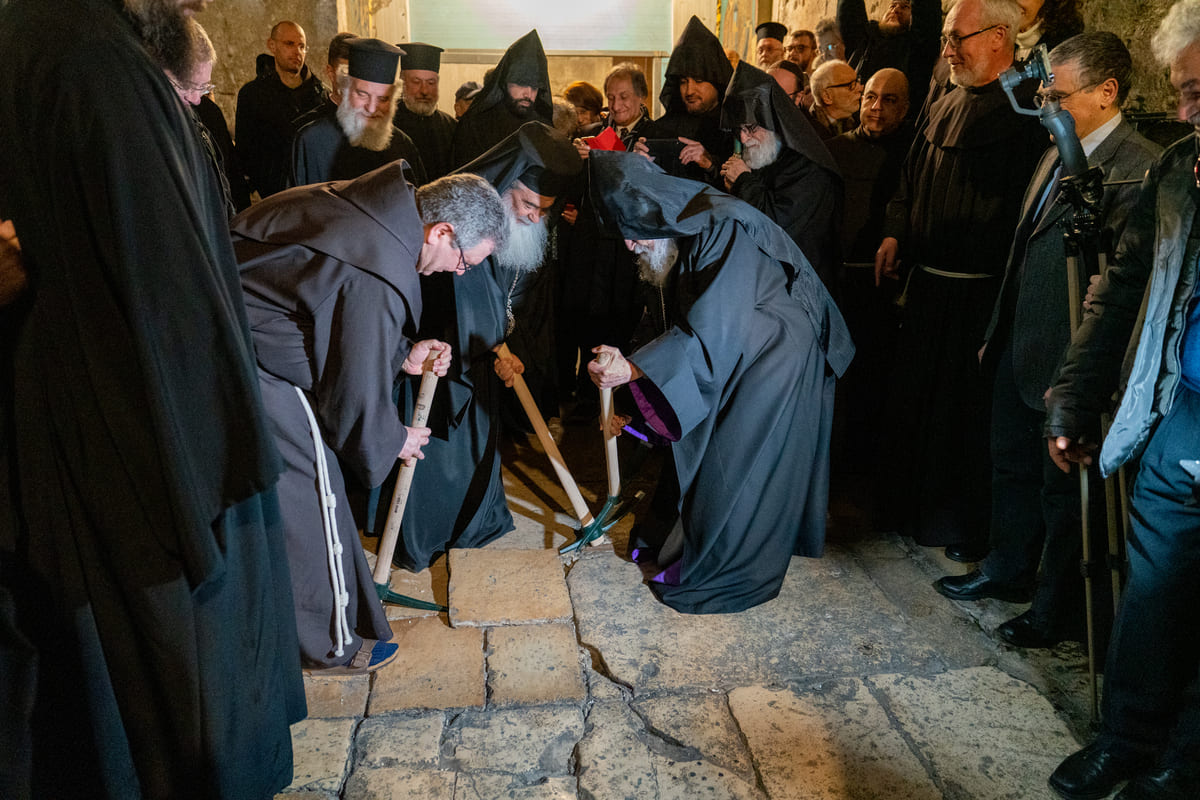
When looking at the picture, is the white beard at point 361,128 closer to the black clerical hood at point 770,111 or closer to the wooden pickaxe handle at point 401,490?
the black clerical hood at point 770,111

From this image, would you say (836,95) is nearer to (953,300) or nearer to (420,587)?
(953,300)

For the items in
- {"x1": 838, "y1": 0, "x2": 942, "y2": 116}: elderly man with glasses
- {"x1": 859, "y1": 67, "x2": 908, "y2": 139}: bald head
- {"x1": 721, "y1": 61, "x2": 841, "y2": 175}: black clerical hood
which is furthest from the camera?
{"x1": 838, "y1": 0, "x2": 942, "y2": 116}: elderly man with glasses

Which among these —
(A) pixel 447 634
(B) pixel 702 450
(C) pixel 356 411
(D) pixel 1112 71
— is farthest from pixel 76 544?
(D) pixel 1112 71

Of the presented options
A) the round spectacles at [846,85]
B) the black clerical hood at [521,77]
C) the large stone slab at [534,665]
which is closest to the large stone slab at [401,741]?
the large stone slab at [534,665]

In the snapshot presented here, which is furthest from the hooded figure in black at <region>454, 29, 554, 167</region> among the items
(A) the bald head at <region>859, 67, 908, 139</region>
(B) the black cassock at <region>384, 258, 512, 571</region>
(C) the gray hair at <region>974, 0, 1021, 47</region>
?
(C) the gray hair at <region>974, 0, 1021, 47</region>

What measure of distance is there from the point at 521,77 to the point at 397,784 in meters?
4.53

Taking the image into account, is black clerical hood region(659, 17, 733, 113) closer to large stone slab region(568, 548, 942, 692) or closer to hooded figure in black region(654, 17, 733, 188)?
hooded figure in black region(654, 17, 733, 188)

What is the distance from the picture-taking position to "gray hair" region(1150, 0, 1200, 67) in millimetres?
2074

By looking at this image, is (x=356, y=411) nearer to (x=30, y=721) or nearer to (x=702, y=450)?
(x=30, y=721)

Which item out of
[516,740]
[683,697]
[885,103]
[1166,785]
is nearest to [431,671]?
[516,740]

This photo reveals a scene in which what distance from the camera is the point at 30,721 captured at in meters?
1.81

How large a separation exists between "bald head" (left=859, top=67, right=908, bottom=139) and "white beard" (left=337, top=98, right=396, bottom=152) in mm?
2831

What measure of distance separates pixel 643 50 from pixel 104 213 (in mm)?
12509

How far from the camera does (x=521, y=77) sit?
222 inches
